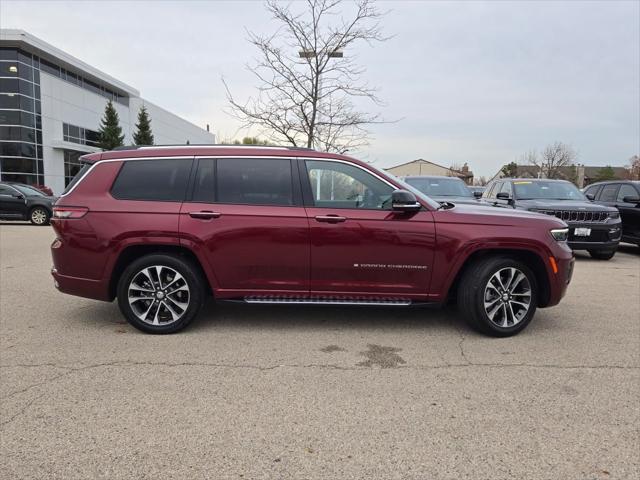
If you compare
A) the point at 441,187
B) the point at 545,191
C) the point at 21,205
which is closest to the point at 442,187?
the point at 441,187

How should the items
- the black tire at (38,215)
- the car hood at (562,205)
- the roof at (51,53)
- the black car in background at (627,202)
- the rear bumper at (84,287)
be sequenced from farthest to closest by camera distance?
the roof at (51,53), the black tire at (38,215), the black car in background at (627,202), the car hood at (562,205), the rear bumper at (84,287)

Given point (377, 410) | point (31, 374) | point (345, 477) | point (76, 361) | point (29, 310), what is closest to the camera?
point (345, 477)

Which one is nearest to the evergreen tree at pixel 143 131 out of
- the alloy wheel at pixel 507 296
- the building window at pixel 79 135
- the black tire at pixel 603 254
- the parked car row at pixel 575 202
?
the building window at pixel 79 135

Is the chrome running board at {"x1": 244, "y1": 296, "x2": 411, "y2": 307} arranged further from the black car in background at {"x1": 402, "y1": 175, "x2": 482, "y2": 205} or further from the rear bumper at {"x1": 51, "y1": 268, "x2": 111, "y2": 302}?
the black car in background at {"x1": 402, "y1": 175, "x2": 482, "y2": 205}

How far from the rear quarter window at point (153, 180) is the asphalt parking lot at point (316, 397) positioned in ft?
4.58

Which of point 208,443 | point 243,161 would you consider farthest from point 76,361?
point 243,161

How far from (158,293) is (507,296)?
3.47m

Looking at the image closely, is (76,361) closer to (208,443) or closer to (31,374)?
(31,374)

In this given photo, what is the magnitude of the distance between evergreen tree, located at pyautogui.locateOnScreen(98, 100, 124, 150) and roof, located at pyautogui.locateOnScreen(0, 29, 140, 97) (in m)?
3.04

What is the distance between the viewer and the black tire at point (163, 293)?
4391 mm

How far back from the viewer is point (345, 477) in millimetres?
2352

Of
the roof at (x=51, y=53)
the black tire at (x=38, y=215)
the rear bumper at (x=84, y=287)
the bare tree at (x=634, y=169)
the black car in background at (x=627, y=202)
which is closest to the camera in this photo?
the rear bumper at (x=84, y=287)

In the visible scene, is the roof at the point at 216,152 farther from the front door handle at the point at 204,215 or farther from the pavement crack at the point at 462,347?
the pavement crack at the point at 462,347

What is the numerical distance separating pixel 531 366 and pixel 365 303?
5.13 ft
